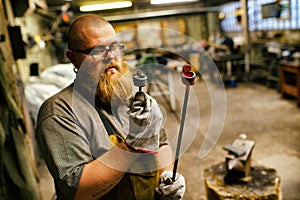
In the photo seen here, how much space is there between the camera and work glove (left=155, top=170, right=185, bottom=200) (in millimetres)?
1191

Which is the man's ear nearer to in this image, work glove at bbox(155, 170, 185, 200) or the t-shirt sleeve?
the t-shirt sleeve

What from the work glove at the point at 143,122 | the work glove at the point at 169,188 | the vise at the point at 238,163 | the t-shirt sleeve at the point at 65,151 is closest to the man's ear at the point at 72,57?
the t-shirt sleeve at the point at 65,151

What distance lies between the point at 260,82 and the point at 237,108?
2664 mm

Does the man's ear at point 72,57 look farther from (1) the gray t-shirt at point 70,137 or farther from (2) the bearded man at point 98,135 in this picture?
(1) the gray t-shirt at point 70,137

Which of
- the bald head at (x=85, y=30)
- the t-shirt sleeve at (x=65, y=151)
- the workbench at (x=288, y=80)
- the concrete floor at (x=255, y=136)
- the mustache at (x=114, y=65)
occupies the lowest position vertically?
the concrete floor at (x=255, y=136)

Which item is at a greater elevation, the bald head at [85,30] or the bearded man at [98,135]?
the bald head at [85,30]

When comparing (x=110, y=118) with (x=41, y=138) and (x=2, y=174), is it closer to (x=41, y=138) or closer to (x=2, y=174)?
(x=41, y=138)

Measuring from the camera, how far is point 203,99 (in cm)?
721

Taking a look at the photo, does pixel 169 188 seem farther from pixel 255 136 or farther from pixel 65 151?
pixel 255 136

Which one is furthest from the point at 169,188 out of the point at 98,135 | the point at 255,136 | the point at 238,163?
the point at 255,136

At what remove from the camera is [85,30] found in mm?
1135

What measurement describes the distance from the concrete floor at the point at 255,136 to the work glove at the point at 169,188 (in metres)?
0.94

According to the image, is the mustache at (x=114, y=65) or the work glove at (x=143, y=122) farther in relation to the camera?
the mustache at (x=114, y=65)

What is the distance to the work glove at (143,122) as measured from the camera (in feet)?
2.99
